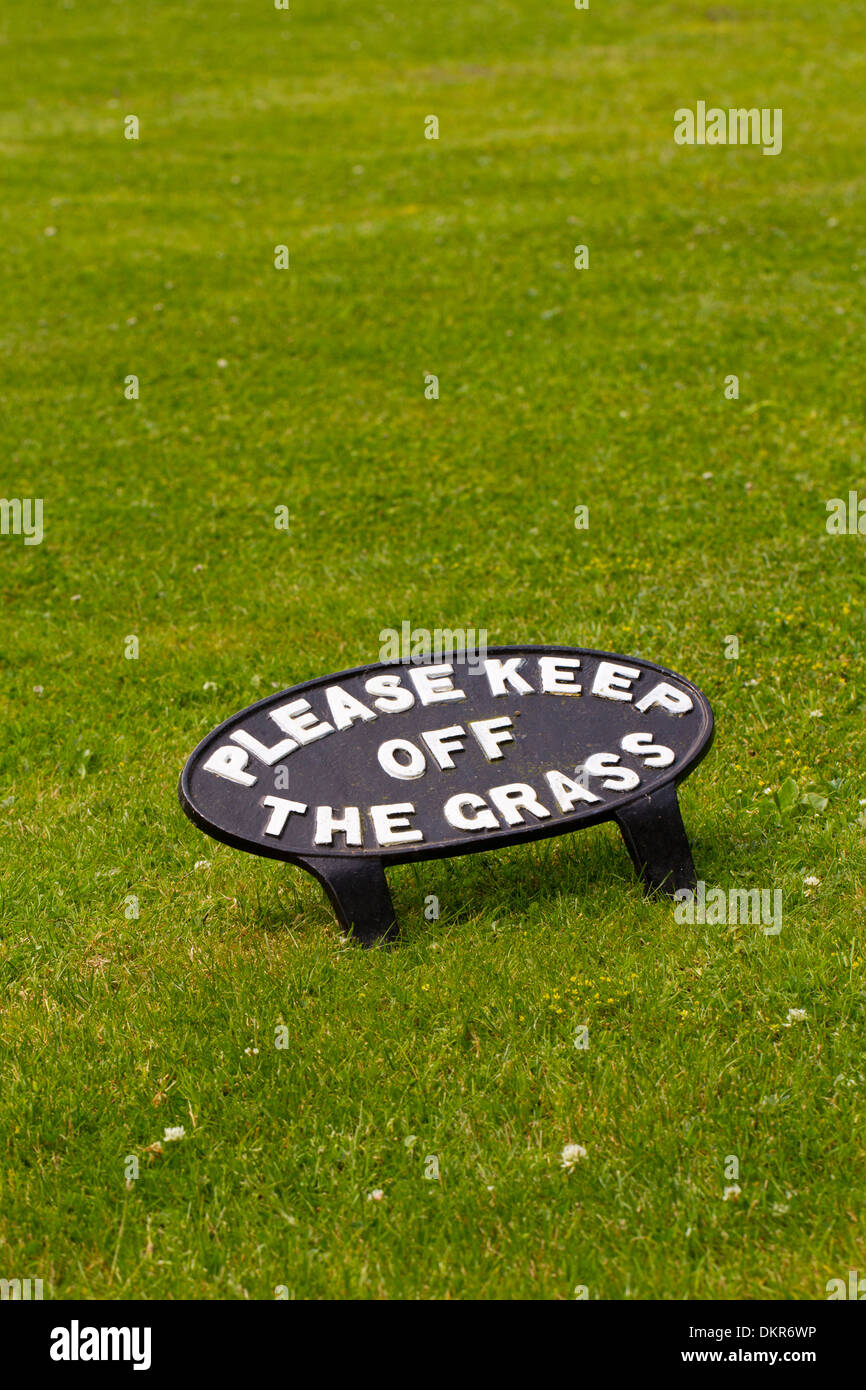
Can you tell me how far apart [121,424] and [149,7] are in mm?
26473

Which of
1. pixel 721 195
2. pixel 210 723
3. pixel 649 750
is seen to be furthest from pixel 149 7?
pixel 649 750

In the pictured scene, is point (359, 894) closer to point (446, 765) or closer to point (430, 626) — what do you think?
point (446, 765)

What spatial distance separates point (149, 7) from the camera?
3312 cm

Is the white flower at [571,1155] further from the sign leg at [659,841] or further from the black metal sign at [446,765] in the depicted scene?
the sign leg at [659,841]

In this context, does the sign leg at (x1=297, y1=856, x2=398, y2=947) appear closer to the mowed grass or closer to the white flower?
the mowed grass

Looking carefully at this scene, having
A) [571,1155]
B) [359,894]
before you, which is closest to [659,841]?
[359,894]

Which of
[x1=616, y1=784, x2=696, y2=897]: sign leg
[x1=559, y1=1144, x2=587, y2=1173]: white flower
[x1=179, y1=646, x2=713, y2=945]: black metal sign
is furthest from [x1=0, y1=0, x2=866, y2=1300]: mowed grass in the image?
[x1=179, y1=646, x2=713, y2=945]: black metal sign

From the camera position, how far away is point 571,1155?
4082mm

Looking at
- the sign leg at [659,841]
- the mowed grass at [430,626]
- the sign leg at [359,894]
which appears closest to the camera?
the mowed grass at [430,626]

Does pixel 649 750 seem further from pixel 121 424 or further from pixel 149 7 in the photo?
pixel 149 7

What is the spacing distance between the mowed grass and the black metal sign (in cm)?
41

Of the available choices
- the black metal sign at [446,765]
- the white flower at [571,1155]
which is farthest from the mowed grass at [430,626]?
the black metal sign at [446,765]

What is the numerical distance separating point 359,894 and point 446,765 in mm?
712

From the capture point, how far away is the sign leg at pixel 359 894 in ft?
16.6
